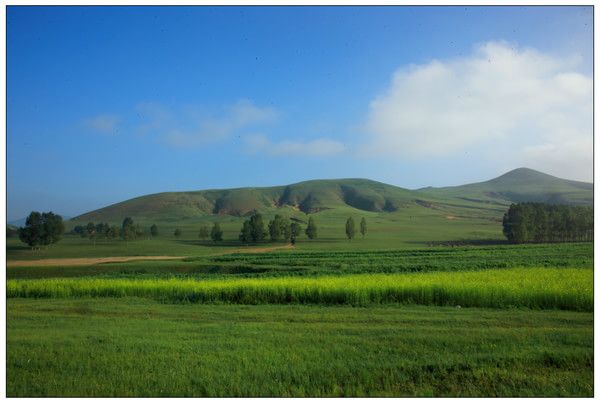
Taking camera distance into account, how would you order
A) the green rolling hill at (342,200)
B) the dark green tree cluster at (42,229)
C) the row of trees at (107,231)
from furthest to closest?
the green rolling hill at (342,200) < the row of trees at (107,231) < the dark green tree cluster at (42,229)

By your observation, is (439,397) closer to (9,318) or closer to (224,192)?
(9,318)

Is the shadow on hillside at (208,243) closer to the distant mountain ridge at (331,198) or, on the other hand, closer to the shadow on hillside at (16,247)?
A: the distant mountain ridge at (331,198)

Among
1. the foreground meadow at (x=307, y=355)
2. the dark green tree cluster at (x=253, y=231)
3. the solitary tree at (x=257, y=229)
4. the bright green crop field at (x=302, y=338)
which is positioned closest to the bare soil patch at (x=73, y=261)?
the bright green crop field at (x=302, y=338)

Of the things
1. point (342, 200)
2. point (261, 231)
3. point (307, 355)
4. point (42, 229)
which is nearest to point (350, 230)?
point (261, 231)

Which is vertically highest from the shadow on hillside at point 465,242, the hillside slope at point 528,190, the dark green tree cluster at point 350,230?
the hillside slope at point 528,190

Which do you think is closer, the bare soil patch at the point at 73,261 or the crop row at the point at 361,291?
the crop row at the point at 361,291

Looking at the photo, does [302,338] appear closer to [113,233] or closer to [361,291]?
[361,291]
